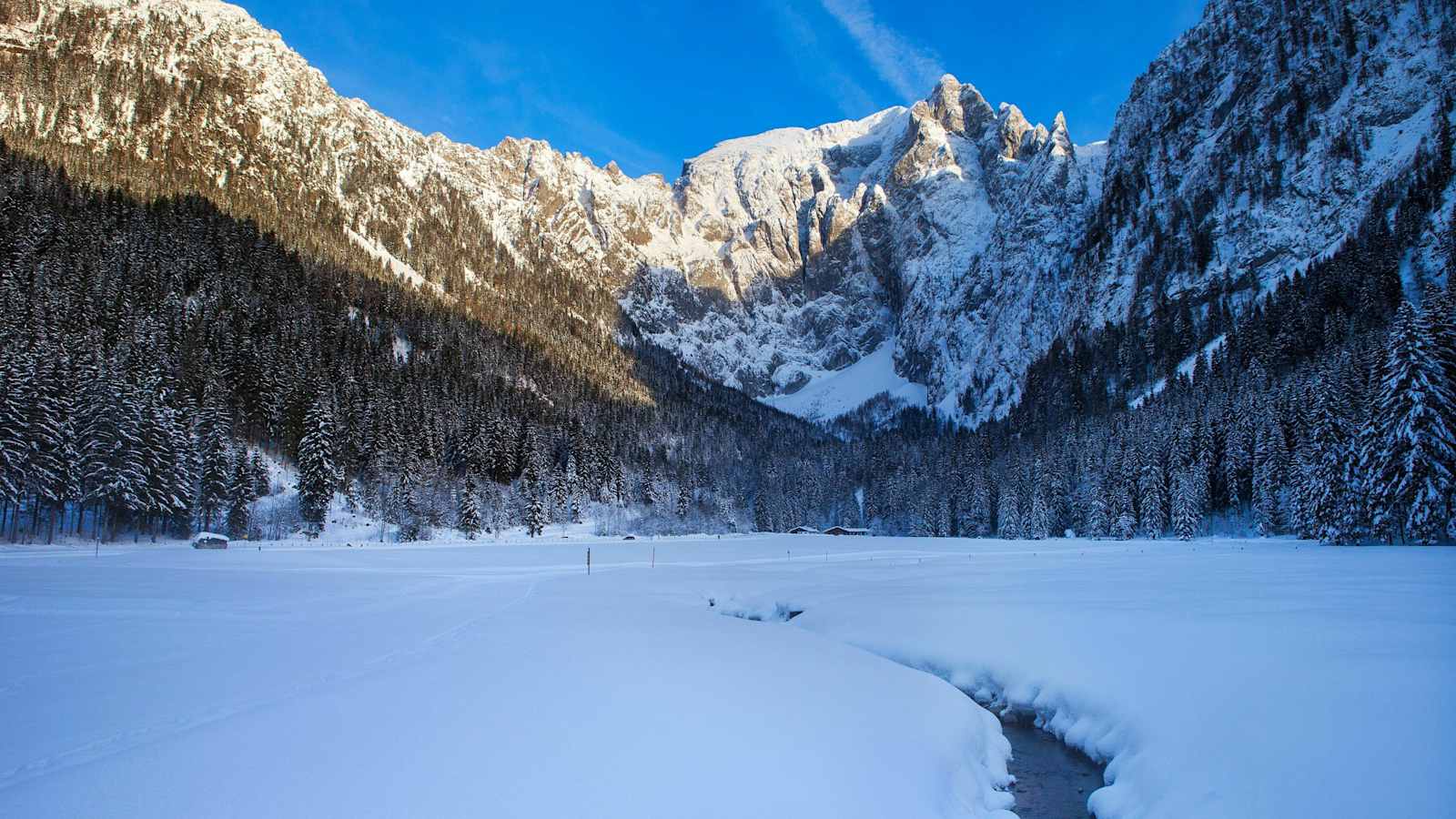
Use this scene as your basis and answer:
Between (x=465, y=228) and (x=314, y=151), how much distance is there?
37.8 m

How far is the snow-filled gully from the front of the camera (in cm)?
827

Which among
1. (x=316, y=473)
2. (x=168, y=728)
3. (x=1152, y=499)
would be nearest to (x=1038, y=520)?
(x=1152, y=499)

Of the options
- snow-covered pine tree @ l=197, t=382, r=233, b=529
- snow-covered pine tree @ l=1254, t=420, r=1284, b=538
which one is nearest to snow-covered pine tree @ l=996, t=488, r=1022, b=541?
snow-covered pine tree @ l=1254, t=420, r=1284, b=538

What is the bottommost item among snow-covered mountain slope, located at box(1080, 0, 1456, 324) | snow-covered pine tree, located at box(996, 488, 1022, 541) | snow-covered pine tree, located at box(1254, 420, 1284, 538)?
snow-covered pine tree, located at box(996, 488, 1022, 541)

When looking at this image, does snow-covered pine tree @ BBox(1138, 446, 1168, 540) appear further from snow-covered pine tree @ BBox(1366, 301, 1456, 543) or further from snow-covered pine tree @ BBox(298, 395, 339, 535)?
snow-covered pine tree @ BBox(298, 395, 339, 535)

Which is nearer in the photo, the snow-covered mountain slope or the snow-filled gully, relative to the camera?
the snow-filled gully

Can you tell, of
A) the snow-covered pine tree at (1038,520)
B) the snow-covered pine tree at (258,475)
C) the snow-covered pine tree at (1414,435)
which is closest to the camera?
the snow-covered pine tree at (1414,435)

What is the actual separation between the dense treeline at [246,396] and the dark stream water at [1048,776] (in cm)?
5382

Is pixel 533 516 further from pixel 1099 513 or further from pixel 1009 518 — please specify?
pixel 1099 513

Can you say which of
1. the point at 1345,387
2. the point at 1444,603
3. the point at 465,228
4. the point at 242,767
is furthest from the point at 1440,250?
the point at 465,228

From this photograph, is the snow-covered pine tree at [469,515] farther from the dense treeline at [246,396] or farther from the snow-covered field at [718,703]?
the snow-covered field at [718,703]

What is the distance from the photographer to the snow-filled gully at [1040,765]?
8.27 meters

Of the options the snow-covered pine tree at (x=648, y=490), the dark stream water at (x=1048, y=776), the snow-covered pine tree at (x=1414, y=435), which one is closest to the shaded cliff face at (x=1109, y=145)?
the snow-covered pine tree at (x=648, y=490)

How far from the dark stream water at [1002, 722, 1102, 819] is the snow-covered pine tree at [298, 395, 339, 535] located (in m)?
62.9
